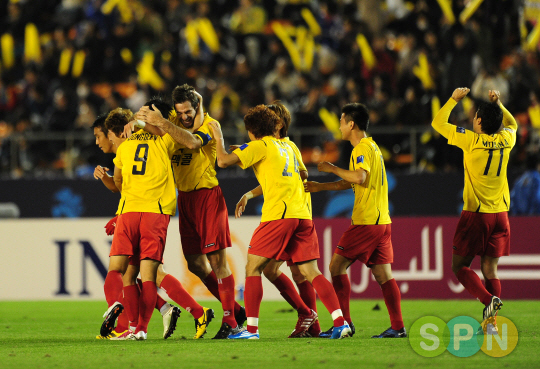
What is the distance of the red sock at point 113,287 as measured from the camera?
277 inches

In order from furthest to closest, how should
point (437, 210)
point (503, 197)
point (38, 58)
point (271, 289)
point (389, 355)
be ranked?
point (38, 58) → point (437, 210) → point (271, 289) → point (503, 197) → point (389, 355)

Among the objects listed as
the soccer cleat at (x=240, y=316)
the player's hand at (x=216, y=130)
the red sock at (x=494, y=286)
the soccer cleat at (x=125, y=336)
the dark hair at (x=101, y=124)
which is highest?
the dark hair at (x=101, y=124)

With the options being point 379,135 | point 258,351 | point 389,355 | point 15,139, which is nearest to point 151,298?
point 258,351

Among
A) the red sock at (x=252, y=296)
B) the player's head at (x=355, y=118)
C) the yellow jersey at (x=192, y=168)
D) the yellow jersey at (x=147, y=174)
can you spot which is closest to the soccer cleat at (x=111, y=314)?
the yellow jersey at (x=147, y=174)

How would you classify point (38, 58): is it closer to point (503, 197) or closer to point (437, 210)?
point (437, 210)

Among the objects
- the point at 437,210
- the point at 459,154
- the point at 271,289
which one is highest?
the point at 459,154

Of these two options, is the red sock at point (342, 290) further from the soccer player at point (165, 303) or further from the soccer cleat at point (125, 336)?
the soccer cleat at point (125, 336)

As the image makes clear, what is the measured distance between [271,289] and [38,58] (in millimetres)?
8767

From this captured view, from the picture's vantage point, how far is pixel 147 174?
692 cm

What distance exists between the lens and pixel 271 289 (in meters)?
11.3

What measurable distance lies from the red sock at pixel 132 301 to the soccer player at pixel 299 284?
1148 mm

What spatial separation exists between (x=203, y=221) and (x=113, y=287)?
1.01 m

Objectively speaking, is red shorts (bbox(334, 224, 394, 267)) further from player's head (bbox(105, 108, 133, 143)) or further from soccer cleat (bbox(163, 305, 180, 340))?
player's head (bbox(105, 108, 133, 143))

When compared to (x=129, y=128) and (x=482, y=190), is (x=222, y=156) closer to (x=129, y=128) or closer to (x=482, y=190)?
(x=129, y=128)
